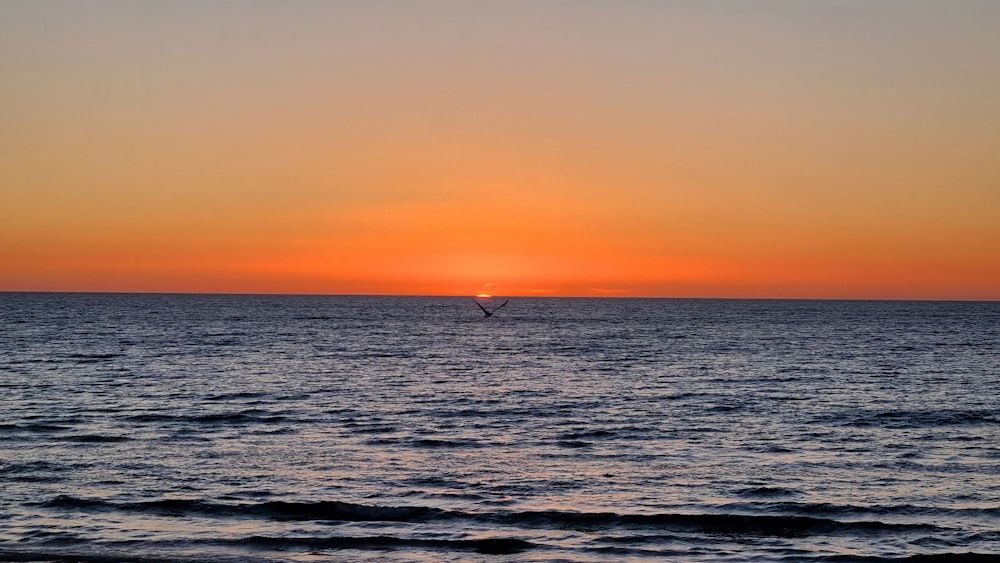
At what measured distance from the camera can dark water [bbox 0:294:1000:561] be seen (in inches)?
773

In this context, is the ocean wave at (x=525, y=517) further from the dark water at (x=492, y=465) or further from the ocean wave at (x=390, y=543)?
the ocean wave at (x=390, y=543)

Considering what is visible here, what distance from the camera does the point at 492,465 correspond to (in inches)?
1100

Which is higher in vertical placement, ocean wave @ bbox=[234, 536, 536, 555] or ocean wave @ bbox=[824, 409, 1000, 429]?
ocean wave @ bbox=[824, 409, 1000, 429]

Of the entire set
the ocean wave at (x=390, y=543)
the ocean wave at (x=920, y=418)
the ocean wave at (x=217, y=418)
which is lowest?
the ocean wave at (x=217, y=418)

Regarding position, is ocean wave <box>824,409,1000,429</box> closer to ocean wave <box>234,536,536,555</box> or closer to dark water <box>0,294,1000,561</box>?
dark water <box>0,294,1000,561</box>

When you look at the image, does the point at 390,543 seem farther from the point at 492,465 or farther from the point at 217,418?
the point at 217,418

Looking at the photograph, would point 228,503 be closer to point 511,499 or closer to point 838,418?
point 511,499

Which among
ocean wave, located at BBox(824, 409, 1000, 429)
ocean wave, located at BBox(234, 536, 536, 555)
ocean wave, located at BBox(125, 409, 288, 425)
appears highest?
ocean wave, located at BBox(824, 409, 1000, 429)

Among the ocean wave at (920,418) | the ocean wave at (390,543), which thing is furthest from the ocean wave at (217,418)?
the ocean wave at (920,418)

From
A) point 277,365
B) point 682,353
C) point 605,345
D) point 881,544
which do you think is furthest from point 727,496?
point 605,345

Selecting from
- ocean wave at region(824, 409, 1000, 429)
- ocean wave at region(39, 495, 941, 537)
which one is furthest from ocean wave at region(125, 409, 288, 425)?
ocean wave at region(824, 409, 1000, 429)

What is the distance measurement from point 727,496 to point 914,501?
4.82 m

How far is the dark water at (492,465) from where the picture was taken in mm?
19641

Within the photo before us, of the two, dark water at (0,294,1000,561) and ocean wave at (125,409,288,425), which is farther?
ocean wave at (125,409,288,425)
